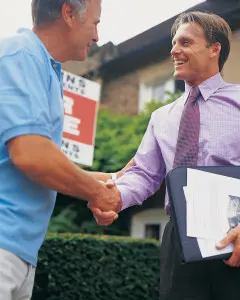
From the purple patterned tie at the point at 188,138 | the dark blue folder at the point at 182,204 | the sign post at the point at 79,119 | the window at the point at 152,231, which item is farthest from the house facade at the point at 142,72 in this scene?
the dark blue folder at the point at 182,204

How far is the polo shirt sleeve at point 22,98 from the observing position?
82.0 inches

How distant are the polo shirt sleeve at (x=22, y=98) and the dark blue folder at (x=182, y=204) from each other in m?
0.65

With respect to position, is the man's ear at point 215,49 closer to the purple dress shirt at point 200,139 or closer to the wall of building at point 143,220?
the purple dress shirt at point 200,139

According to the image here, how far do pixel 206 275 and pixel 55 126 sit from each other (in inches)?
37.7

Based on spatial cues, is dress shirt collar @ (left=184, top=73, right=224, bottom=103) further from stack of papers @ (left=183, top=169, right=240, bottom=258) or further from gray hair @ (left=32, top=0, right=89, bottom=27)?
gray hair @ (left=32, top=0, right=89, bottom=27)

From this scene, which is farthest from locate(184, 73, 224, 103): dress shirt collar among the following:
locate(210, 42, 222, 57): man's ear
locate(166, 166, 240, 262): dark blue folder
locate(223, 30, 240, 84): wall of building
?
locate(223, 30, 240, 84): wall of building

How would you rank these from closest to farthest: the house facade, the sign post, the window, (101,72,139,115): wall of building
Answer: the sign post < the house facade < the window < (101,72,139,115): wall of building

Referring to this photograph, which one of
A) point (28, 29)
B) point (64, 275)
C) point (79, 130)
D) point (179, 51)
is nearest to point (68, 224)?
point (79, 130)

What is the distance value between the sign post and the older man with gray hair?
439cm

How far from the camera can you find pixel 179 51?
9.98 feet

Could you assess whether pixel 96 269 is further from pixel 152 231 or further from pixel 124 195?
pixel 124 195

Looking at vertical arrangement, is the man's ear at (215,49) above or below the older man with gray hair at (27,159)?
above

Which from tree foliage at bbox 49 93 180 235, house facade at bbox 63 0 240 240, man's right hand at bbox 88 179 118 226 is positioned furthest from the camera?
house facade at bbox 63 0 240 240

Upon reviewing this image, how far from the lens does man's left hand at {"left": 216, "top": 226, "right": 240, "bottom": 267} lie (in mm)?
2480
